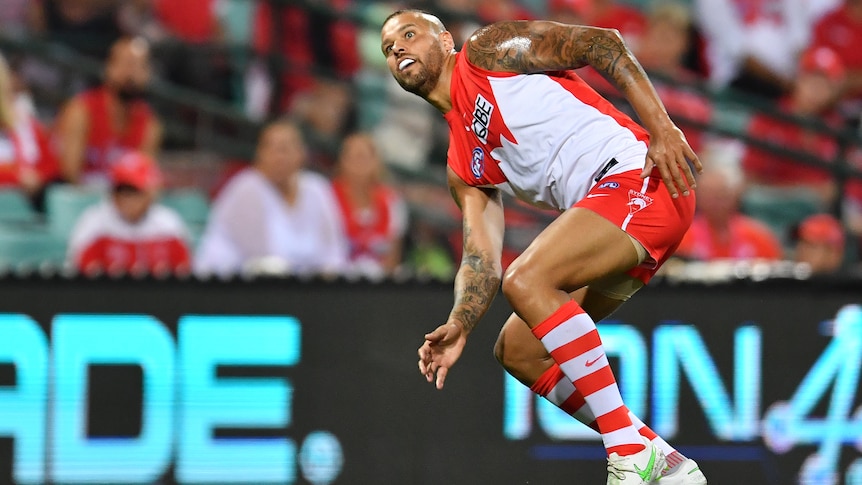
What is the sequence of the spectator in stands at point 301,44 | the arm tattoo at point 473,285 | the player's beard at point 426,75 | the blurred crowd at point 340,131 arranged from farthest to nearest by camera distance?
the spectator in stands at point 301,44, the blurred crowd at point 340,131, the player's beard at point 426,75, the arm tattoo at point 473,285

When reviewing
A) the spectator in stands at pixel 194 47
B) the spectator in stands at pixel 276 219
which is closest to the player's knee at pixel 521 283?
the spectator in stands at pixel 276 219

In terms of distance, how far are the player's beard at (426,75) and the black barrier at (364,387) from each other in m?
1.71

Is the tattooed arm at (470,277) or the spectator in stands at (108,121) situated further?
the spectator in stands at (108,121)

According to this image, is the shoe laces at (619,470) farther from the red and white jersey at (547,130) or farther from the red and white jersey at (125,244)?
the red and white jersey at (125,244)

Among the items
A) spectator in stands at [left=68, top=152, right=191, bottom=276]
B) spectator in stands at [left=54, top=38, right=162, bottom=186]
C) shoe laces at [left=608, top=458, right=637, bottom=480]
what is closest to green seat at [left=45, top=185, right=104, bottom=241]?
spectator in stands at [left=54, top=38, right=162, bottom=186]

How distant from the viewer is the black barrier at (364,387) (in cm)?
649

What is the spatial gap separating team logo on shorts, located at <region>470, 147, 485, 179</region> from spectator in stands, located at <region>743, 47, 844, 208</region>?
→ 5320mm

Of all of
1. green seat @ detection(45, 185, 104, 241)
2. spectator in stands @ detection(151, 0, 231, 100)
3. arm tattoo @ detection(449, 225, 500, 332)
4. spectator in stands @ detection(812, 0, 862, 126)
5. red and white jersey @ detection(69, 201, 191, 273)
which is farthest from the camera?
spectator in stands @ detection(812, 0, 862, 126)

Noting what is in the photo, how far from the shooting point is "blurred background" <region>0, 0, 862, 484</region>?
6.53m

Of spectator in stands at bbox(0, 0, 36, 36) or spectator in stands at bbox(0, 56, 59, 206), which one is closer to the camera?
spectator in stands at bbox(0, 56, 59, 206)

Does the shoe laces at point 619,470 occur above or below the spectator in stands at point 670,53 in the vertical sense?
below

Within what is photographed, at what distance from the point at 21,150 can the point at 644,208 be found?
16.5 feet

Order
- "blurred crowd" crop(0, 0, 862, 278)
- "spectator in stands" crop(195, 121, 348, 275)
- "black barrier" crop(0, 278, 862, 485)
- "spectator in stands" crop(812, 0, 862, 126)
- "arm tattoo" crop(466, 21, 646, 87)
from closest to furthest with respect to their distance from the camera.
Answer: "arm tattoo" crop(466, 21, 646, 87)
"black barrier" crop(0, 278, 862, 485)
"spectator in stands" crop(195, 121, 348, 275)
"blurred crowd" crop(0, 0, 862, 278)
"spectator in stands" crop(812, 0, 862, 126)

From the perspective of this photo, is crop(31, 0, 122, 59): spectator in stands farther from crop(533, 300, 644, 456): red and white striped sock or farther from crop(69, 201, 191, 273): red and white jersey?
crop(533, 300, 644, 456): red and white striped sock
